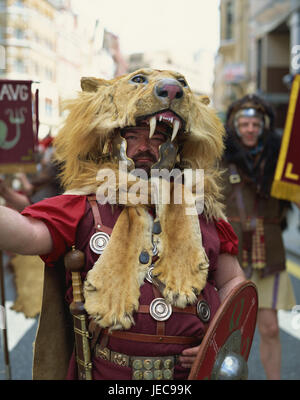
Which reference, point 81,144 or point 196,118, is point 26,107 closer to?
point 81,144

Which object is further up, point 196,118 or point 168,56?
point 168,56

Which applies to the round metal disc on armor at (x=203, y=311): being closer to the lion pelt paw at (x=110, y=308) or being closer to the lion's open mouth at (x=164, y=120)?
the lion pelt paw at (x=110, y=308)

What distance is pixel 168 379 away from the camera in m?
1.61

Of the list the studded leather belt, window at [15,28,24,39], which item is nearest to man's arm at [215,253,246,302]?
the studded leather belt

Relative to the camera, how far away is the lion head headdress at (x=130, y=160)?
1.63 meters

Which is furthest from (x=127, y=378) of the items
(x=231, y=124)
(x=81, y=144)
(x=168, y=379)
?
(x=231, y=124)

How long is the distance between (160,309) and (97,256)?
292 mm

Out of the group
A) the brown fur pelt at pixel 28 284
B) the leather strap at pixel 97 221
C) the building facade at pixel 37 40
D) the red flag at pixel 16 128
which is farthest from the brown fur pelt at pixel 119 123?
the building facade at pixel 37 40

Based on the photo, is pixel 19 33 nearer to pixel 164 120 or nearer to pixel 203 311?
pixel 164 120

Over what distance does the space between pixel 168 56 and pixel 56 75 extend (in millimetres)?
41778

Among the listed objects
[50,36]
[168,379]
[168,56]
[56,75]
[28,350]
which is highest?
[168,56]

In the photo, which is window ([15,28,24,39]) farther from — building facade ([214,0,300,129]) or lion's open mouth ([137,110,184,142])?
lion's open mouth ([137,110,184,142])

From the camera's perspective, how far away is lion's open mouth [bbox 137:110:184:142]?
175cm

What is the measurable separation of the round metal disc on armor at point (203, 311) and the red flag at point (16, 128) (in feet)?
5.99
